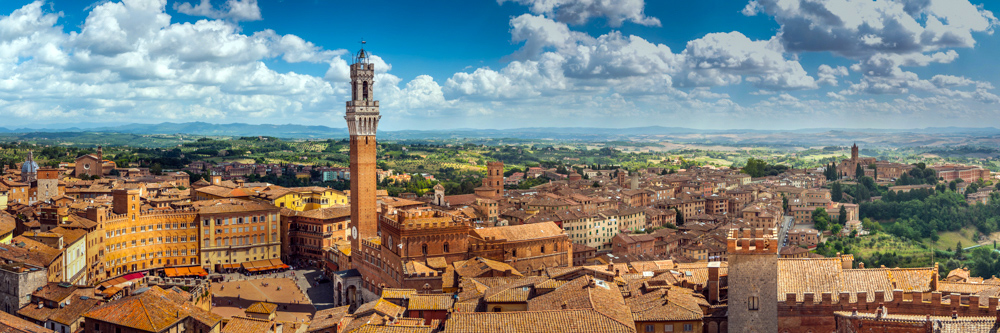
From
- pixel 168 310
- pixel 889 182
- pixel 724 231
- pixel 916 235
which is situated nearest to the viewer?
pixel 168 310

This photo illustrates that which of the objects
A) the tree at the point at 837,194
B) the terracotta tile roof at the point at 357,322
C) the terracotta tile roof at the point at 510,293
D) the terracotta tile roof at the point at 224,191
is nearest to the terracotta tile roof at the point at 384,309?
the terracotta tile roof at the point at 357,322

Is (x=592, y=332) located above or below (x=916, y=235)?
above

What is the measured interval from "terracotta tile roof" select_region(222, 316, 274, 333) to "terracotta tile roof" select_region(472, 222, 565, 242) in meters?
22.0

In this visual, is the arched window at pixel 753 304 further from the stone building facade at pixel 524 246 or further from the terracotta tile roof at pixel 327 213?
the terracotta tile roof at pixel 327 213

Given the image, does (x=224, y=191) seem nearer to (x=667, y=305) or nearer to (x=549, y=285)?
(x=549, y=285)

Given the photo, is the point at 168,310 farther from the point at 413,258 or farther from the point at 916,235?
the point at 916,235

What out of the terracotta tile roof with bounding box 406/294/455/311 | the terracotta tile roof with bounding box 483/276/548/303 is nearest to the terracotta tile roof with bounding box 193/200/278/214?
the terracotta tile roof with bounding box 406/294/455/311

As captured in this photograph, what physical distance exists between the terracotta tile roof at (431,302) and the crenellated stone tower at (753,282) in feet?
42.3

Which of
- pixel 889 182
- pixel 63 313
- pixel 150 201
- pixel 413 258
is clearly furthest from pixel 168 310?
pixel 889 182

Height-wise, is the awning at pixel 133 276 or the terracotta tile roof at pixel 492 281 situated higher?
the terracotta tile roof at pixel 492 281

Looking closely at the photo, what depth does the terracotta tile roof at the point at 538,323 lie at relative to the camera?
26.7 metres

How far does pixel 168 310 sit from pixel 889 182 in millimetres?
163581

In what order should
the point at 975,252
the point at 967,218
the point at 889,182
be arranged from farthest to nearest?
the point at 889,182 → the point at 967,218 → the point at 975,252

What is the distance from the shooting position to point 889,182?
545 ft
